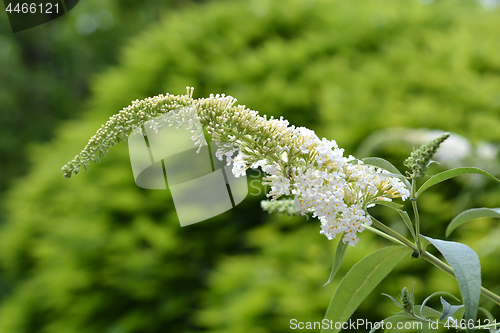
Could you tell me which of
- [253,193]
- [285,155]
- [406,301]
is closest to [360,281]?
[406,301]

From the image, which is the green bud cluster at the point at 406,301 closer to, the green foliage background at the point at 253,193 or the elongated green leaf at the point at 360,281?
the elongated green leaf at the point at 360,281

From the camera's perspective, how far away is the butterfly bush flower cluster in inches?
14.9

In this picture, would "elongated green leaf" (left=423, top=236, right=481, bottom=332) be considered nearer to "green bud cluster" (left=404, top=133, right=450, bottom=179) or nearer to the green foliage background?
"green bud cluster" (left=404, top=133, right=450, bottom=179)

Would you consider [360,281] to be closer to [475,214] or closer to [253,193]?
[475,214]

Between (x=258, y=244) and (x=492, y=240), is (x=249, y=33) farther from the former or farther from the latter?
(x=492, y=240)

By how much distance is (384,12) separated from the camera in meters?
1.87

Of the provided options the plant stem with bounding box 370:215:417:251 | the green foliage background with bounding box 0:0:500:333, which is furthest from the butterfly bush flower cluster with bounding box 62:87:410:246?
the green foliage background with bounding box 0:0:500:333

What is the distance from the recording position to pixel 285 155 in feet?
1.36

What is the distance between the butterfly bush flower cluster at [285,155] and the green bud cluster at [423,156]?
1.4 inches

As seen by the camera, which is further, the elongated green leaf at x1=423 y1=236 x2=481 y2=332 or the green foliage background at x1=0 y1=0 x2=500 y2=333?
the green foliage background at x1=0 y1=0 x2=500 y2=333

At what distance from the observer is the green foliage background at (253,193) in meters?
1.17

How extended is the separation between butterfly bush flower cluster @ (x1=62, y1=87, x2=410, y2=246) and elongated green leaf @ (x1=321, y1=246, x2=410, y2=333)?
38 millimetres

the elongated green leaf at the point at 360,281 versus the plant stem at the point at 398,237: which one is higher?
the plant stem at the point at 398,237

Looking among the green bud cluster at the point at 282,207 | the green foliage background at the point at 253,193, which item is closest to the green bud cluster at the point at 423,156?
the green bud cluster at the point at 282,207
